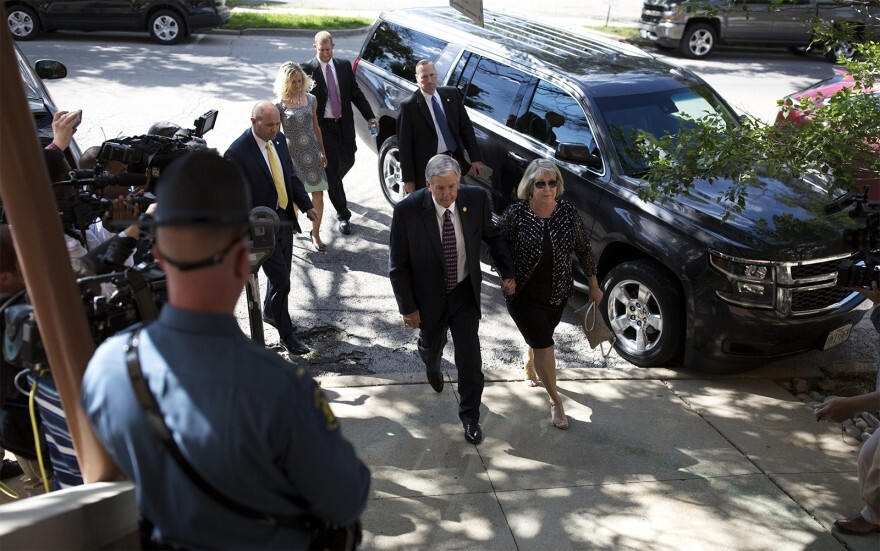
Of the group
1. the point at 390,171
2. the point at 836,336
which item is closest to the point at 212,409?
the point at 836,336

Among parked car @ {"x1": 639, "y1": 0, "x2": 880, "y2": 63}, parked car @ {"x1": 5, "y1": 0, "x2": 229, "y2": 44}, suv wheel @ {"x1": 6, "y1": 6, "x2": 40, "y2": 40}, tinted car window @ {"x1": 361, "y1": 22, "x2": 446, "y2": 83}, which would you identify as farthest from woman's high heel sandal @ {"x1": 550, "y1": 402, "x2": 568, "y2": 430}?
suv wheel @ {"x1": 6, "y1": 6, "x2": 40, "y2": 40}

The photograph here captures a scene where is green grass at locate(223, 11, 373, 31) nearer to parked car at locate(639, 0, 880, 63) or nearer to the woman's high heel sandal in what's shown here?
parked car at locate(639, 0, 880, 63)

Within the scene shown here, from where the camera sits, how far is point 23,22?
1611 centimetres

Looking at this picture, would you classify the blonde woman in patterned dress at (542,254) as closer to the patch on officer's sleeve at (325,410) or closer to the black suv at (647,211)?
the black suv at (647,211)

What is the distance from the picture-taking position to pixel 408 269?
5.30 meters

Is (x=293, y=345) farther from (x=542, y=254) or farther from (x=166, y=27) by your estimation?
(x=166, y=27)

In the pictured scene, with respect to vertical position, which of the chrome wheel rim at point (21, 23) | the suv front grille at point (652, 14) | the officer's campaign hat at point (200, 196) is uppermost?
the chrome wheel rim at point (21, 23)

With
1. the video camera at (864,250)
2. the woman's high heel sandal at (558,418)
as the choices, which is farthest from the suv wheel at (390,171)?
the video camera at (864,250)

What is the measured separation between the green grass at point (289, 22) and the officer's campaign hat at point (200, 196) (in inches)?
684

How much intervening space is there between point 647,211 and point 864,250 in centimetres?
165

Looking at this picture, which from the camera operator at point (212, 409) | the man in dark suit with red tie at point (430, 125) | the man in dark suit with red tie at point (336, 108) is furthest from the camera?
the man in dark suit with red tie at point (336, 108)

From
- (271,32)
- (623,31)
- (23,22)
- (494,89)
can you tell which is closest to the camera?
(494,89)

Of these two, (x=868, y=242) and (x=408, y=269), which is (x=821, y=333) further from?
(x=408, y=269)

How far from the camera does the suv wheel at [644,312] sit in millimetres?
6293
